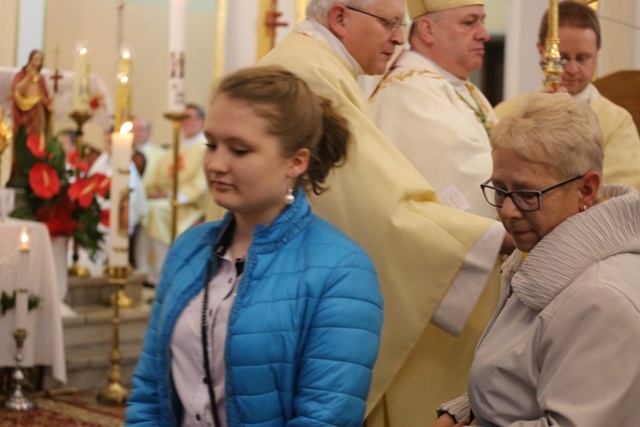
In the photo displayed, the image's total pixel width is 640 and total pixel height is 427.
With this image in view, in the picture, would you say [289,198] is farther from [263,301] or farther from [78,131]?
[78,131]

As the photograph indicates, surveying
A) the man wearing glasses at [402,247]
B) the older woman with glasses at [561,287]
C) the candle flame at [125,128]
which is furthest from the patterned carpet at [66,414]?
the older woman with glasses at [561,287]

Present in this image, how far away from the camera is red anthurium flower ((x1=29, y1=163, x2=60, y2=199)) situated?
6.23 m

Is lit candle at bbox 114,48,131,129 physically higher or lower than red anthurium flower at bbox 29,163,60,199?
higher

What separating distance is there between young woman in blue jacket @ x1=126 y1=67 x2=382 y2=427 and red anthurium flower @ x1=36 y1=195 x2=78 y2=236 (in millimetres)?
3999

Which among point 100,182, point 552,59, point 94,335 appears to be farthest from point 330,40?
point 94,335

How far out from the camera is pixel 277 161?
2.36 meters

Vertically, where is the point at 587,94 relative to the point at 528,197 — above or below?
below

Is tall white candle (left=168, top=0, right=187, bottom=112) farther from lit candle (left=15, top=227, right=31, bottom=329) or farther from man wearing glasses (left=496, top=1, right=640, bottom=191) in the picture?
man wearing glasses (left=496, top=1, right=640, bottom=191)

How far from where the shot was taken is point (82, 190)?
245 inches

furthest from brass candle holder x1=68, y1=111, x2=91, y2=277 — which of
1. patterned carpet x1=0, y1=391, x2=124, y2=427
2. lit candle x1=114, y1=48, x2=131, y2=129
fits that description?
patterned carpet x1=0, y1=391, x2=124, y2=427

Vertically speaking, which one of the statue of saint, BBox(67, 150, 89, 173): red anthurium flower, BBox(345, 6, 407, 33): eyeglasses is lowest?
BBox(67, 150, 89, 173): red anthurium flower

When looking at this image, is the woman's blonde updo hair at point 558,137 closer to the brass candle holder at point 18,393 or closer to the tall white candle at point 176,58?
the brass candle holder at point 18,393

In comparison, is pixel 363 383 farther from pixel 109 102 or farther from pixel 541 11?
pixel 541 11

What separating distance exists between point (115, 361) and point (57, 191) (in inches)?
37.9
